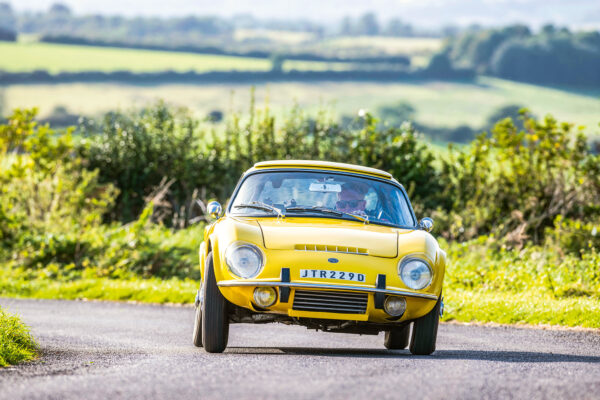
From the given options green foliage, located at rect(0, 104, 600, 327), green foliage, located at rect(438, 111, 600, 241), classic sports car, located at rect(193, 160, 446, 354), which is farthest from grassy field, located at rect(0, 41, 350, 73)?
classic sports car, located at rect(193, 160, 446, 354)

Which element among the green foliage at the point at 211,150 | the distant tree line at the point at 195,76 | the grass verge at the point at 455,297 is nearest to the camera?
the grass verge at the point at 455,297

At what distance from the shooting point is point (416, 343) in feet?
30.6

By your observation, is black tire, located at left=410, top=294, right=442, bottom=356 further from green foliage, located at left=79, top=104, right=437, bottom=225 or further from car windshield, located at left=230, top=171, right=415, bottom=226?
green foliage, located at left=79, top=104, right=437, bottom=225

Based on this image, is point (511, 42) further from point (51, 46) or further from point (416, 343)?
point (416, 343)

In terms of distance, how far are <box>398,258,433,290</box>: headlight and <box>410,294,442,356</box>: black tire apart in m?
0.39

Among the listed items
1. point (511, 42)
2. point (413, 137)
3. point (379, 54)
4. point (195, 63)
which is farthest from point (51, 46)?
point (413, 137)

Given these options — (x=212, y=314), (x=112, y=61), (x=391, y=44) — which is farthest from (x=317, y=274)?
(x=391, y=44)

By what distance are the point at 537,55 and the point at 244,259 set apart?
229 ft

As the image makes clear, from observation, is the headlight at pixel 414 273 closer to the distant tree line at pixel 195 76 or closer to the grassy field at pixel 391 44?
the distant tree line at pixel 195 76

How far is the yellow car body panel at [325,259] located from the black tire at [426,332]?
0.19 m

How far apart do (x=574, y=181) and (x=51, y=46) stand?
65300 mm

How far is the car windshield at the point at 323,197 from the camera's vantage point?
31.8 ft

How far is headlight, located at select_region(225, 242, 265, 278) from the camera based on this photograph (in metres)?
8.63

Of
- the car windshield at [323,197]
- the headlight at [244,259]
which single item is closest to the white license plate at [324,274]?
the headlight at [244,259]
